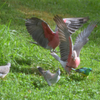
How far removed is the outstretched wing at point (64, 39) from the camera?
420cm

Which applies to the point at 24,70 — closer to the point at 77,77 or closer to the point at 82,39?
the point at 77,77

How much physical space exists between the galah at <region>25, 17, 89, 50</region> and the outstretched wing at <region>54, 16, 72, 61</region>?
836mm

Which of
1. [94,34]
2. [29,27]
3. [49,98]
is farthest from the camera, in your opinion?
[94,34]

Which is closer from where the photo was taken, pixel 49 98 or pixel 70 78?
pixel 49 98

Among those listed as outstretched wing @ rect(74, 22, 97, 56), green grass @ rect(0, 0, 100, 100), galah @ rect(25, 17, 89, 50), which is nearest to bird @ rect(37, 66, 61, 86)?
green grass @ rect(0, 0, 100, 100)

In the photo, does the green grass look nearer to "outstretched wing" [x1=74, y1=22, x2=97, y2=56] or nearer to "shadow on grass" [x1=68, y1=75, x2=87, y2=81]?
"shadow on grass" [x1=68, y1=75, x2=87, y2=81]

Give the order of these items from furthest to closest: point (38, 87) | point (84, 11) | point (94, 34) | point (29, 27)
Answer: point (84, 11)
point (94, 34)
point (29, 27)
point (38, 87)

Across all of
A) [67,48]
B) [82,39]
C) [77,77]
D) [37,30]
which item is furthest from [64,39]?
[37,30]

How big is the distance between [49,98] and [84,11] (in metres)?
8.10

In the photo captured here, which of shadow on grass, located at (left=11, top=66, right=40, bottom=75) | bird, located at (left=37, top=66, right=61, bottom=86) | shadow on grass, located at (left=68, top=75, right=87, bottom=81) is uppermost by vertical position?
bird, located at (left=37, top=66, right=61, bottom=86)

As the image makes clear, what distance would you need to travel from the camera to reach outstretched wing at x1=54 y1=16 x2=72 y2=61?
165 inches

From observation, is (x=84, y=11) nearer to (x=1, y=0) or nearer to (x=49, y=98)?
(x=1, y=0)

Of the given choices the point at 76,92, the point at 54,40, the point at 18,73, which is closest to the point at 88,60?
the point at 54,40

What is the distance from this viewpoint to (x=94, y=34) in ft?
27.6
